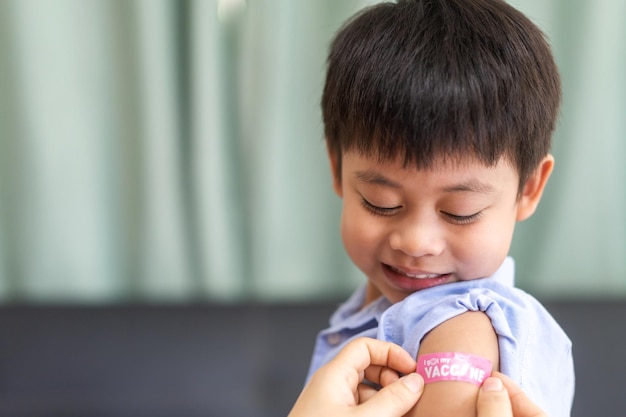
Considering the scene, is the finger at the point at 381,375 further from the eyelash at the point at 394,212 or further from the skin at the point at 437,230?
the eyelash at the point at 394,212

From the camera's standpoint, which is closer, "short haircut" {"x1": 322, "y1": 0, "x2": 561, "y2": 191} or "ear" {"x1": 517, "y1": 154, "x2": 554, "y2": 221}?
"short haircut" {"x1": 322, "y1": 0, "x2": 561, "y2": 191}

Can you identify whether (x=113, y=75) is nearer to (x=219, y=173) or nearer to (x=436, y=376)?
(x=219, y=173)

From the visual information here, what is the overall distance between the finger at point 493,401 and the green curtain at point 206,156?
1352mm

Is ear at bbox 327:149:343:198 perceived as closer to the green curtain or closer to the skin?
the skin

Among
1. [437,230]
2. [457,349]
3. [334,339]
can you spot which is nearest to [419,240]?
[437,230]

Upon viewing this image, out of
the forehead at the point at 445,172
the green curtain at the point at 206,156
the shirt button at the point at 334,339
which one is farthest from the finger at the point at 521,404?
the green curtain at the point at 206,156

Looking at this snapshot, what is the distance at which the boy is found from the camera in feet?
2.44

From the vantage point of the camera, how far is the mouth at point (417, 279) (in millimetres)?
826

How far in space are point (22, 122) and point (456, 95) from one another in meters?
1.59

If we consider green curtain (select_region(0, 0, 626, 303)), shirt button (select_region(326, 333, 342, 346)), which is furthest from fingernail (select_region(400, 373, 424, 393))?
green curtain (select_region(0, 0, 626, 303))

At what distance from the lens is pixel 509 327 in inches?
29.9

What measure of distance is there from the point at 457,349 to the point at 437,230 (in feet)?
0.46

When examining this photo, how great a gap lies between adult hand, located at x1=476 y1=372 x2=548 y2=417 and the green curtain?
134 centimetres

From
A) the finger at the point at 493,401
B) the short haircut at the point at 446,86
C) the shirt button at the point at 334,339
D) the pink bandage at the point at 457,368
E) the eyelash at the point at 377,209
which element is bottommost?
the shirt button at the point at 334,339
